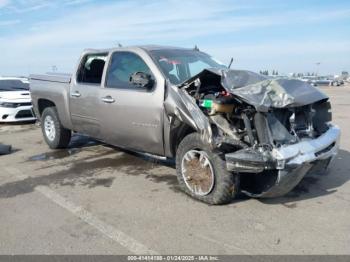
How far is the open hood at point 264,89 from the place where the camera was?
3.99m

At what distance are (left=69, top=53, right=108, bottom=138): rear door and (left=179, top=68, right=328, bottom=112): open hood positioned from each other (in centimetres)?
192

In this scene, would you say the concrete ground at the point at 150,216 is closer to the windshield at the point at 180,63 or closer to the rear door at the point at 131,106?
the rear door at the point at 131,106

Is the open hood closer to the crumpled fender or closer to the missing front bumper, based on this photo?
the crumpled fender

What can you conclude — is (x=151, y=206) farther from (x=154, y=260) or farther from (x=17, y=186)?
(x=17, y=186)

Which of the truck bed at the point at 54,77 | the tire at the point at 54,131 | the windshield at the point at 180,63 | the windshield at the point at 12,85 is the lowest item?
the tire at the point at 54,131

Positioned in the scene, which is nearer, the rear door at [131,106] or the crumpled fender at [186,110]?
the crumpled fender at [186,110]

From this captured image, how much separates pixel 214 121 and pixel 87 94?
104 inches

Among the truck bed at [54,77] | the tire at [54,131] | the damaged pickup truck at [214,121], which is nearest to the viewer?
the damaged pickup truck at [214,121]

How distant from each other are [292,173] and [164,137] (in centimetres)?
168

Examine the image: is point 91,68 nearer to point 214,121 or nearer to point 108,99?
point 108,99

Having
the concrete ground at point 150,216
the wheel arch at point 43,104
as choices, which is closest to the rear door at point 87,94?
the concrete ground at point 150,216

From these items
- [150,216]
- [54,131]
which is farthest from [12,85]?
[150,216]

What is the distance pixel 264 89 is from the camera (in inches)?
162

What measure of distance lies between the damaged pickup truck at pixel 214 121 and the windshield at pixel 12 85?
289 inches
